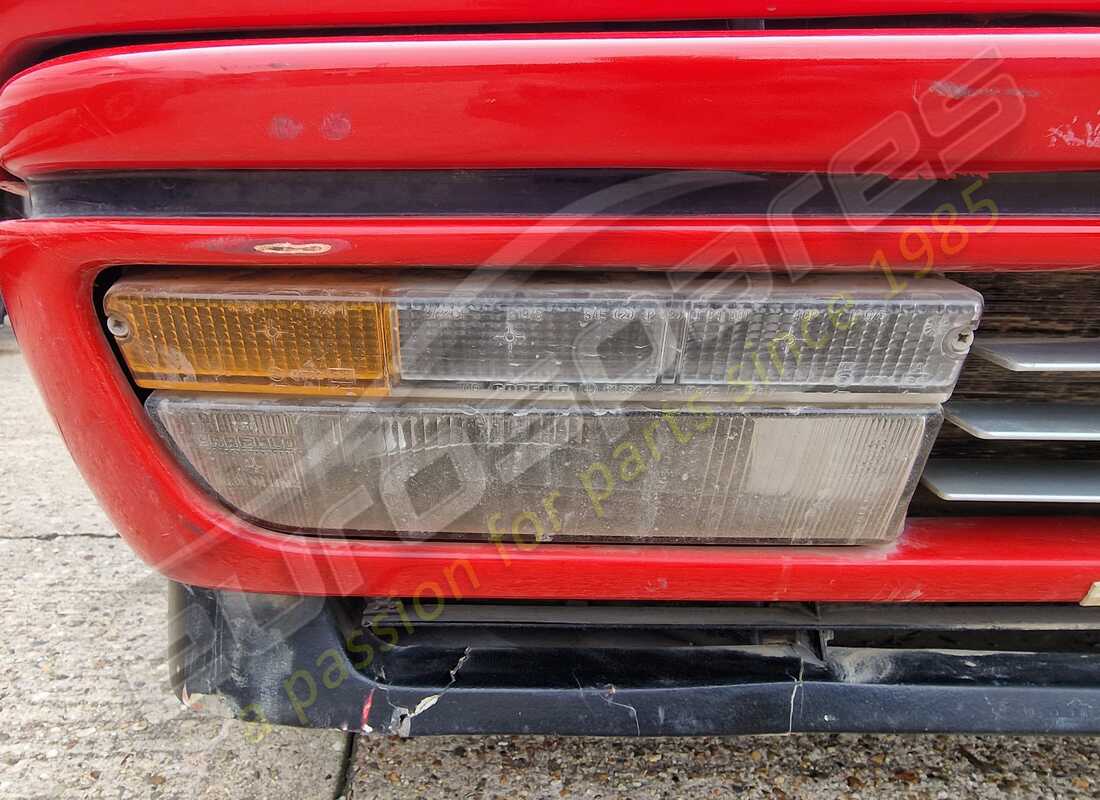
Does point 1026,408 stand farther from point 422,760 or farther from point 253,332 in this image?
point 422,760

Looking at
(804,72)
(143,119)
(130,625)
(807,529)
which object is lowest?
(130,625)

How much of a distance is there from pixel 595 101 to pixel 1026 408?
75 cm

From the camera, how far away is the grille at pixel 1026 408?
897mm

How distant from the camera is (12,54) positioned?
79cm

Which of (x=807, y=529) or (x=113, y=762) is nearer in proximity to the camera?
(x=807, y=529)

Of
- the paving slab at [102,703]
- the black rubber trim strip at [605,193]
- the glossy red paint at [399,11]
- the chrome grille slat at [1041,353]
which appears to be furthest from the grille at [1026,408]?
the paving slab at [102,703]

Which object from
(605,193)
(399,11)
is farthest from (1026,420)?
(399,11)

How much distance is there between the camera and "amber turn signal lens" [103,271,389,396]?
80 cm

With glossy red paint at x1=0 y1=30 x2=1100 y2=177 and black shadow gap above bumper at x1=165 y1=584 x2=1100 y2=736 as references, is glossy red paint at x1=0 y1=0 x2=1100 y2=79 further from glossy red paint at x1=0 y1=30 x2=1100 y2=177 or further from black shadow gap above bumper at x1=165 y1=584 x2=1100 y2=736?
black shadow gap above bumper at x1=165 y1=584 x2=1100 y2=736

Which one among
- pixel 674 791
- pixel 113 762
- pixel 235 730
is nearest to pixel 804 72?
pixel 674 791

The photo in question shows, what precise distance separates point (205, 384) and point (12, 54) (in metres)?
0.42

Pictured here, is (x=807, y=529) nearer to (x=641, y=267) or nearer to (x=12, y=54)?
(x=641, y=267)

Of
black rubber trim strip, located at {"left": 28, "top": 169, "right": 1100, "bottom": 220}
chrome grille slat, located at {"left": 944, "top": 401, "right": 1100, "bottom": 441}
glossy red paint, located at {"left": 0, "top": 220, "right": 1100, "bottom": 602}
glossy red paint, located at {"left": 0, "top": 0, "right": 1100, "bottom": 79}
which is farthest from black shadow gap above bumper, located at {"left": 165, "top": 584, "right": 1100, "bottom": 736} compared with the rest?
glossy red paint, located at {"left": 0, "top": 0, "right": 1100, "bottom": 79}

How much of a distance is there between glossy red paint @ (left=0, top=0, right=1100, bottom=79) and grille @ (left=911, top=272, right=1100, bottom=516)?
0.33 meters
